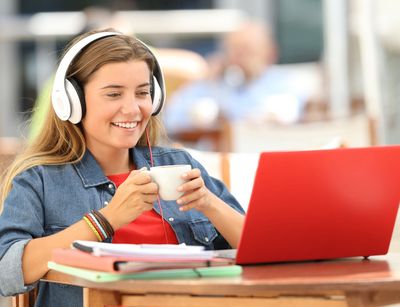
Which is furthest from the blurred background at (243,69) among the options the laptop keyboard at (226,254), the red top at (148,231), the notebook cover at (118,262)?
the notebook cover at (118,262)

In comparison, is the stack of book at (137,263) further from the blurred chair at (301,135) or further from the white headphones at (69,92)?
the blurred chair at (301,135)

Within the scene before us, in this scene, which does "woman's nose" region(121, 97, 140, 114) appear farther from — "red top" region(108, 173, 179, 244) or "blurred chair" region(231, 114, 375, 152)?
"blurred chair" region(231, 114, 375, 152)

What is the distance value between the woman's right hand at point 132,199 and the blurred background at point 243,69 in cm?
67

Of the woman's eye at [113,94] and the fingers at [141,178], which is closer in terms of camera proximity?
the fingers at [141,178]

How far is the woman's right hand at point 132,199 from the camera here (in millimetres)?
2840

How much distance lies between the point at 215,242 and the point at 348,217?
567mm

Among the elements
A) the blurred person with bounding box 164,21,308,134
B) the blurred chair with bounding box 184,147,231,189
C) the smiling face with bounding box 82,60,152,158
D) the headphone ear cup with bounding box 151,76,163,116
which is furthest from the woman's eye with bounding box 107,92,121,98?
the blurred person with bounding box 164,21,308,134

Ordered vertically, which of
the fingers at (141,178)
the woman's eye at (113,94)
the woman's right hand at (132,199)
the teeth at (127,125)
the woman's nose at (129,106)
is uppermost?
the woman's eye at (113,94)

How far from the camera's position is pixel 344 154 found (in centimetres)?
266

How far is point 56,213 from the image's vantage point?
121 inches

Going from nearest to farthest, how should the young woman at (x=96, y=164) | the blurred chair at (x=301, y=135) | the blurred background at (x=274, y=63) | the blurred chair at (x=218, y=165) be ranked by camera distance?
the young woman at (x=96, y=164), the blurred chair at (x=218, y=165), the blurred chair at (x=301, y=135), the blurred background at (x=274, y=63)

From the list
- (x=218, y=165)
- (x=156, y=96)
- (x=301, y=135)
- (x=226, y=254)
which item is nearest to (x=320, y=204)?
(x=226, y=254)

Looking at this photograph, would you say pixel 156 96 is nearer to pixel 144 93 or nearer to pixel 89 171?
pixel 144 93

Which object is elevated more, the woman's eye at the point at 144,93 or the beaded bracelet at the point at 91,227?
the woman's eye at the point at 144,93
